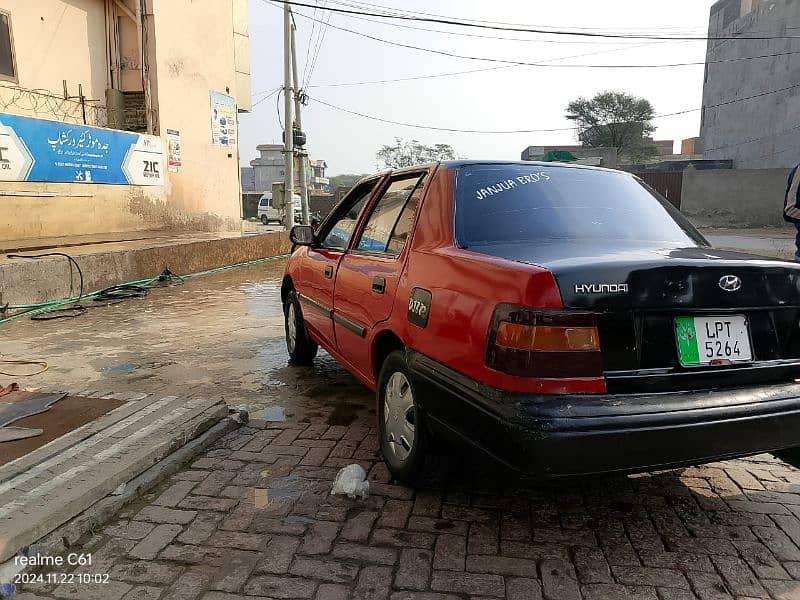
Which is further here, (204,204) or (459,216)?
(204,204)

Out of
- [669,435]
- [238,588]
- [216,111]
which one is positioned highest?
[216,111]

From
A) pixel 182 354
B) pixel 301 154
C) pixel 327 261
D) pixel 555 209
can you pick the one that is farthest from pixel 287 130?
pixel 555 209

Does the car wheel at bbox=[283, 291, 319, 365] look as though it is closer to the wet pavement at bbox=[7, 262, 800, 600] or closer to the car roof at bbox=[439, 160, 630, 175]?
the wet pavement at bbox=[7, 262, 800, 600]

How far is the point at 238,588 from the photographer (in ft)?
7.06

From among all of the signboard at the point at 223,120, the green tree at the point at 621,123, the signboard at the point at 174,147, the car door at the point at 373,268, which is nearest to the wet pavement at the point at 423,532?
the car door at the point at 373,268

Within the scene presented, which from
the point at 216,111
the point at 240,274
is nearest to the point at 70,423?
the point at 240,274

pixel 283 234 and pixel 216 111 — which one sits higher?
pixel 216 111

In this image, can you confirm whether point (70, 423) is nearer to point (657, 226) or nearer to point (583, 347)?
point (583, 347)

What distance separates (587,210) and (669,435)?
1.30 meters

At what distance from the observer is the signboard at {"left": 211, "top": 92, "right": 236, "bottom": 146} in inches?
605

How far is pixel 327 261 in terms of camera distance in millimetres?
4086

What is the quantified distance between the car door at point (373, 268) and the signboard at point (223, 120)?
13.0m

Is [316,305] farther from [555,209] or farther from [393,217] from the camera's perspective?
[555,209]

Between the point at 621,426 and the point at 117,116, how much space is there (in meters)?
13.4
